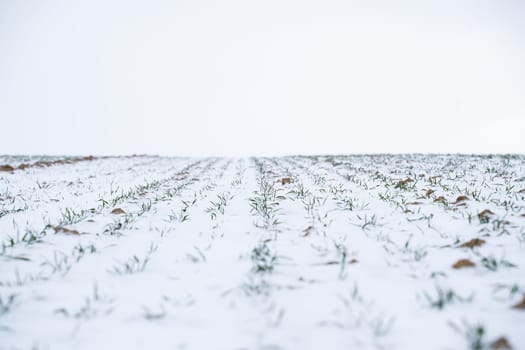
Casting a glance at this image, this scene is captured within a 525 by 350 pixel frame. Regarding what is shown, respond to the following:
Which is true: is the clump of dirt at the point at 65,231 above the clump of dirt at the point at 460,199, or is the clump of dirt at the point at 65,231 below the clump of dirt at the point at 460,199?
below

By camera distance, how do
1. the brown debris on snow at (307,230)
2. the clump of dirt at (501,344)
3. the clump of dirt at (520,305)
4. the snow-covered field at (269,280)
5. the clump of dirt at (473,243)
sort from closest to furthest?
the clump of dirt at (501,344) → the snow-covered field at (269,280) → the clump of dirt at (520,305) → the clump of dirt at (473,243) → the brown debris on snow at (307,230)

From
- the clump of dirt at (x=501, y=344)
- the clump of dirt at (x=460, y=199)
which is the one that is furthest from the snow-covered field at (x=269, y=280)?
Answer: the clump of dirt at (x=460, y=199)

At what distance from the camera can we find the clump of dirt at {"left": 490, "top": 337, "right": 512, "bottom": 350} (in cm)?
148

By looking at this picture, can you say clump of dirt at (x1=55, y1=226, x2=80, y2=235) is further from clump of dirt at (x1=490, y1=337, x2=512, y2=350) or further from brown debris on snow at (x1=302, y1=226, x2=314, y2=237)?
clump of dirt at (x1=490, y1=337, x2=512, y2=350)

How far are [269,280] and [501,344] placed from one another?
133 cm

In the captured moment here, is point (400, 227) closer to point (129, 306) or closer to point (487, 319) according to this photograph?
point (487, 319)

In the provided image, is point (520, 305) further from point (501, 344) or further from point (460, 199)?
point (460, 199)

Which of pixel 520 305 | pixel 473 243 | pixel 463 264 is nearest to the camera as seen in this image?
pixel 520 305

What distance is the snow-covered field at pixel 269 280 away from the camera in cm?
168

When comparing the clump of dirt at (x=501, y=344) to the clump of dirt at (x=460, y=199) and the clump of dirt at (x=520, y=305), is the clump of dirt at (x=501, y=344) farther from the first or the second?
the clump of dirt at (x=460, y=199)

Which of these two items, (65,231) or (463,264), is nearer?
(463,264)

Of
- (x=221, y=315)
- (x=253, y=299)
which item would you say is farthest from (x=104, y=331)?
(x=253, y=299)

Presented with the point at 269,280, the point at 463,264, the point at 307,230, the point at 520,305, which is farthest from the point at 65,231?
the point at 520,305

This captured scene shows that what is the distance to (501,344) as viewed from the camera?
1.49 m
